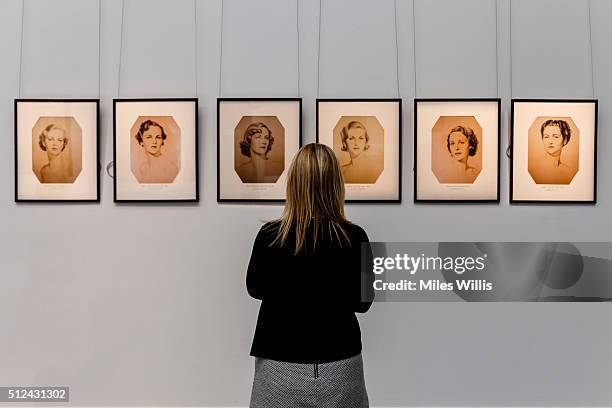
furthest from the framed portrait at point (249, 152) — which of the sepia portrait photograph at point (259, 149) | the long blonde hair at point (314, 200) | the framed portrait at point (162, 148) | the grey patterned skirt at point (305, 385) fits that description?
the grey patterned skirt at point (305, 385)

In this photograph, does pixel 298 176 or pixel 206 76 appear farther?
pixel 206 76

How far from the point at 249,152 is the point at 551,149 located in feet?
4.67

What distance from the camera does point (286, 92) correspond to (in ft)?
8.89

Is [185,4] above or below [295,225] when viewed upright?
above

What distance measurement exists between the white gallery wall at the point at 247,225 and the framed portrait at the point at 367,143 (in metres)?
0.06

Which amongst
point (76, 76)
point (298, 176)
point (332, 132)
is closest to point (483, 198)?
point (332, 132)

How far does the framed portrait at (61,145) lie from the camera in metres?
2.72

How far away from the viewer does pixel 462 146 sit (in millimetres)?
2697

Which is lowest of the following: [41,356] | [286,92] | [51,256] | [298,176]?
[41,356]

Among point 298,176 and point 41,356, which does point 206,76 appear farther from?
point 41,356

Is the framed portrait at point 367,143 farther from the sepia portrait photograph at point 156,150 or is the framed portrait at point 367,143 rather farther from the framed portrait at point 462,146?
the sepia portrait photograph at point 156,150

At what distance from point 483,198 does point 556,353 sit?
816 mm

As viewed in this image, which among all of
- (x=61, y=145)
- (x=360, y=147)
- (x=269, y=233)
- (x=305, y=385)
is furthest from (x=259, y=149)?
(x=305, y=385)

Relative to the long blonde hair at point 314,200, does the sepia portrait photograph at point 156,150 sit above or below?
above
